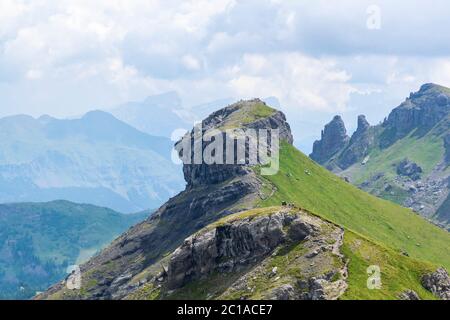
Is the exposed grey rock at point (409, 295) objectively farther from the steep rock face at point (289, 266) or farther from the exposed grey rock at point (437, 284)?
the steep rock face at point (289, 266)

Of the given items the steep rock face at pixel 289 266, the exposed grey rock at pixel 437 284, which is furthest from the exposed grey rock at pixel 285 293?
the exposed grey rock at pixel 437 284

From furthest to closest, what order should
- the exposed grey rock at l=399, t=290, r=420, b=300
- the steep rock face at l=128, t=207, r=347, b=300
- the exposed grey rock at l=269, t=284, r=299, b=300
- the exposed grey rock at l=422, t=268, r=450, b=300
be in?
the exposed grey rock at l=422, t=268, r=450, b=300
the exposed grey rock at l=399, t=290, r=420, b=300
the steep rock face at l=128, t=207, r=347, b=300
the exposed grey rock at l=269, t=284, r=299, b=300

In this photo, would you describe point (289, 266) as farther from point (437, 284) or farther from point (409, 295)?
point (437, 284)

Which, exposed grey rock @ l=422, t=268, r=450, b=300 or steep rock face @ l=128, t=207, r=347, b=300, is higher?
steep rock face @ l=128, t=207, r=347, b=300

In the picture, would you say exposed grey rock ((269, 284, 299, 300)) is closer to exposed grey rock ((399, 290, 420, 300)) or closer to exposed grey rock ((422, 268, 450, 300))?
exposed grey rock ((399, 290, 420, 300))

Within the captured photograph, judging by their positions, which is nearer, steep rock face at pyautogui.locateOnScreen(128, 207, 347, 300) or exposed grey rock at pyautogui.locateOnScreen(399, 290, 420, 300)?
steep rock face at pyautogui.locateOnScreen(128, 207, 347, 300)

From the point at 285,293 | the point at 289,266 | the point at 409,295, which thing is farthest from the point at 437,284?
the point at 285,293

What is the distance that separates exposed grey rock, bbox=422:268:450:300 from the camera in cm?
18932

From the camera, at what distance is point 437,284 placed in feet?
630

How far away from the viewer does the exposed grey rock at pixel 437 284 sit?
189325 millimetres

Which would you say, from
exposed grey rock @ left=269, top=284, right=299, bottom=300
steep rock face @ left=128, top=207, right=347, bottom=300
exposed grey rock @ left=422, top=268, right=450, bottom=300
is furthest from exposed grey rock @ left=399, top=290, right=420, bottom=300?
exposed grey rock @ left=269, top=284, right=299, bottom=300

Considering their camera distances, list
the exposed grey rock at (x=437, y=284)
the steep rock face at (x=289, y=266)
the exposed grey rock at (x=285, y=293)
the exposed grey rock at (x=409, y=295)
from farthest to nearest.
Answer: the exposed grey rock at (x=437, y=284), the exposed grey rock at (x=409, y=295), the steep rock face at (x=289, y=266), the exposed grey rock at (x=285, y=293)
